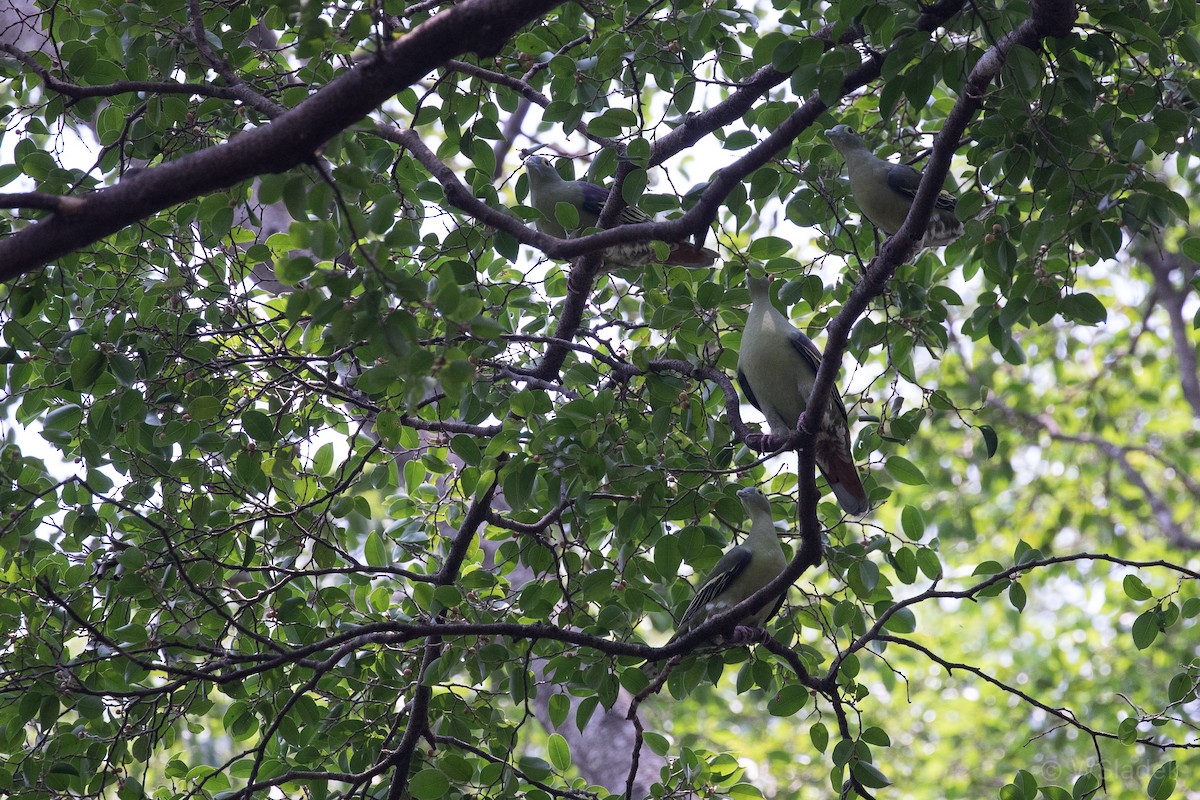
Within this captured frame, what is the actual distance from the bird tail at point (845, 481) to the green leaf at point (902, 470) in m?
0.30

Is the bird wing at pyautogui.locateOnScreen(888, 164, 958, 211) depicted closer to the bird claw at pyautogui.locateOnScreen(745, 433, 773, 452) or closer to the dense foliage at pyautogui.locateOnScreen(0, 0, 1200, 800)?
the dense foliage at pyautogui.locateOnScreen(0, 0, 1200, 800)

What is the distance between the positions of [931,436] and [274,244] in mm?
6482

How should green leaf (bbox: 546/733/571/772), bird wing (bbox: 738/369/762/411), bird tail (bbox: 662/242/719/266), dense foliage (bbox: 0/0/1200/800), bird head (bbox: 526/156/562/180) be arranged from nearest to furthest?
dense foliage (bbox: 0/0/1200/800), green leaf (bbox: 546/733/571/772), bird wing (bbox: 738/369/762/411), bird tail (bbox: 662/242/719/266), bird head (bbox: 526/156/562/180)

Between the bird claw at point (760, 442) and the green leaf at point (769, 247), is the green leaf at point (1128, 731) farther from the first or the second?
the green leaf at point (769, 247)

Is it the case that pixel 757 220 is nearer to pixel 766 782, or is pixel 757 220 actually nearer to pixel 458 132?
pixel 458 132

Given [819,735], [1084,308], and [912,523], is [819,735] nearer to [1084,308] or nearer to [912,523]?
[912,523]

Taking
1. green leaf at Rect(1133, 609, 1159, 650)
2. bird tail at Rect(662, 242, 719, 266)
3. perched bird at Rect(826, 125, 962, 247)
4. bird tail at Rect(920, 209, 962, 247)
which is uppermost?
bird tail at Rect(662, 242, 719, 266)

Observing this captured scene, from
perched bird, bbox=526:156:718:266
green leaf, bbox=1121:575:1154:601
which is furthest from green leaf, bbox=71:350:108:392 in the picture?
green leaf, bbox=1121:575:1154:601

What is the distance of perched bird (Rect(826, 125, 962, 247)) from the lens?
372cm

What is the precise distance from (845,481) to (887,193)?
109cm

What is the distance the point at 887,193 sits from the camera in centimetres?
375

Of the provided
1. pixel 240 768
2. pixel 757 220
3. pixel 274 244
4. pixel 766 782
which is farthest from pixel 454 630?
pixel 766 782

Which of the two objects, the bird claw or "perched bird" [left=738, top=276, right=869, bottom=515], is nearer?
the bird claw

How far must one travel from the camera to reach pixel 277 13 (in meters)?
3.27
